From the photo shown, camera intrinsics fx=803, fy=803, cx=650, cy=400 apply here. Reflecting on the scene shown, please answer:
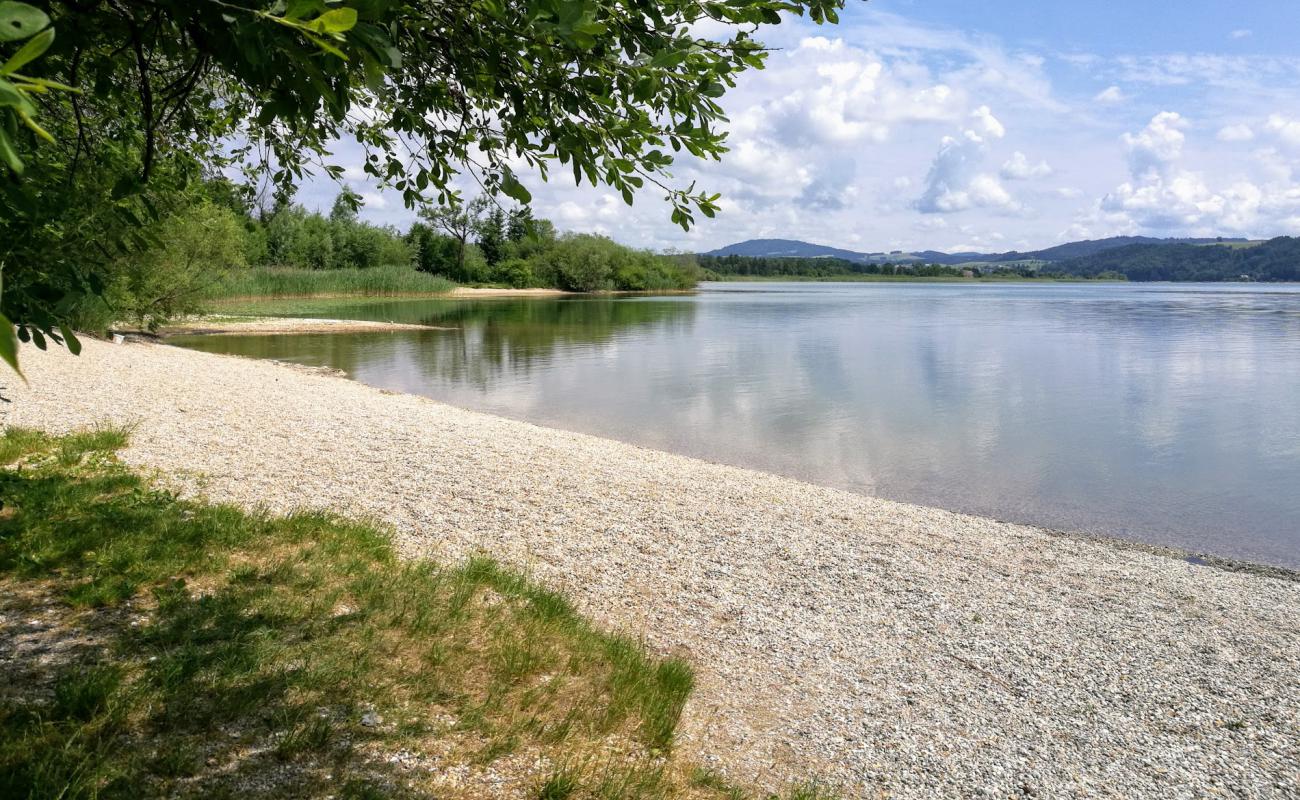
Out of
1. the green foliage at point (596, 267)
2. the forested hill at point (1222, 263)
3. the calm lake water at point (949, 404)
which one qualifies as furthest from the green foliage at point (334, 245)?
the forested hill at point (1222, 263)

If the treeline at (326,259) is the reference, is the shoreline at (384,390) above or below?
below

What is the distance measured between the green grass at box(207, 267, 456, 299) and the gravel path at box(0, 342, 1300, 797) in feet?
153

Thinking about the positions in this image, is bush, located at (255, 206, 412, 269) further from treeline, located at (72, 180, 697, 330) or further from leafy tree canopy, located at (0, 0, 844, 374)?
leafy tree canopy, located at (0, 0, 844, 374)

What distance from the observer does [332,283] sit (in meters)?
66.1

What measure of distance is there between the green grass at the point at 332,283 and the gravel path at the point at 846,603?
46.6 meters

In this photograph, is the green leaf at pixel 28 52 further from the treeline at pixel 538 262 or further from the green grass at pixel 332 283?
the treeline at pixel 538 262

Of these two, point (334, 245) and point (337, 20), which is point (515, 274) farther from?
point (337, 20)

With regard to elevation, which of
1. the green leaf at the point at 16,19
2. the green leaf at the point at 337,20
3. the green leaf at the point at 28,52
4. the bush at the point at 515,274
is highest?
the bush at the point at 515,274

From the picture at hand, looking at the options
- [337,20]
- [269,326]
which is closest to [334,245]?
[269,326]

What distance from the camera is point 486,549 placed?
25.2ft

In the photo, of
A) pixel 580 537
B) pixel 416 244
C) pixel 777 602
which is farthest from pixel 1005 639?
pixel 416 244

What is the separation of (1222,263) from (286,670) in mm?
206449

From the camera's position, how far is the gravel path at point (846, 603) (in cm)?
506

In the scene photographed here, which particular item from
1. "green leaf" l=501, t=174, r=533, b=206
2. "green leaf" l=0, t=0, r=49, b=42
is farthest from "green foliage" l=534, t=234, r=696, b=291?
"green leaf" l=0, t=0, r=49, b=42
